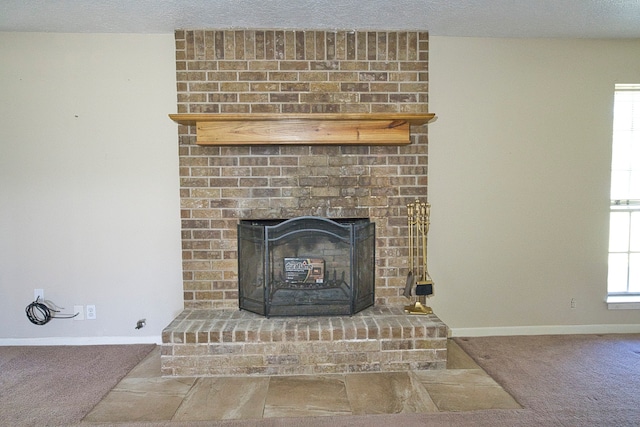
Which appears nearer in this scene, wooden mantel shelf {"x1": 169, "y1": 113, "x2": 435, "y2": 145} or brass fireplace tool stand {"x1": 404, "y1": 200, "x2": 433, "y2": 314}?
wooden mantel shelf {"x1": 169, "y1": 113, "x2": 435, "y2": 145}

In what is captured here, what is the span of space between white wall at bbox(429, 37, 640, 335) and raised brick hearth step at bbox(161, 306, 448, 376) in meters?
0.60

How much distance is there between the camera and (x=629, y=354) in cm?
245

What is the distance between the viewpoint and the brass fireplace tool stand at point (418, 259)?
8.05ft

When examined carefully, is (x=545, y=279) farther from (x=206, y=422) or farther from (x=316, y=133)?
(x=206, y=422)

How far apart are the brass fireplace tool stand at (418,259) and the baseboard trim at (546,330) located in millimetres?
486

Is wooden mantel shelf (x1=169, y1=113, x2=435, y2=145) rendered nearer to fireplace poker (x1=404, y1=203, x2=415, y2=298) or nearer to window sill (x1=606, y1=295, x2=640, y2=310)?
fireplace poker (x1=404, y1=203, x2=415, y2=298)

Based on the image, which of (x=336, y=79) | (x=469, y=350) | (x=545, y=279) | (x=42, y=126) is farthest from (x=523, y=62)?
(x=42, y=126)

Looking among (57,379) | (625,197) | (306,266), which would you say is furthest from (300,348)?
(625,197)

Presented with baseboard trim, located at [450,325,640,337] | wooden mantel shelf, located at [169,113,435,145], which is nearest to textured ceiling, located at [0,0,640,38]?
wooden mantel shelf, located at [169,113,435,145]

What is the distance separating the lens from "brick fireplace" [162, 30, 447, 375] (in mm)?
2514

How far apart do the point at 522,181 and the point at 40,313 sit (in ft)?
12.2

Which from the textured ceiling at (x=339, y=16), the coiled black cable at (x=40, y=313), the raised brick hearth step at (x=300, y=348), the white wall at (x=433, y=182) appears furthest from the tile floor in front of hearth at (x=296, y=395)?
the textured ceiling at (x=339, y=16)

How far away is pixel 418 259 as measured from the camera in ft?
8.65

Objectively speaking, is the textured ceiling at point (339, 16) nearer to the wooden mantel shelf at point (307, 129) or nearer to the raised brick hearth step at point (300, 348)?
the wooden mantel shelf at point (307, 129)
